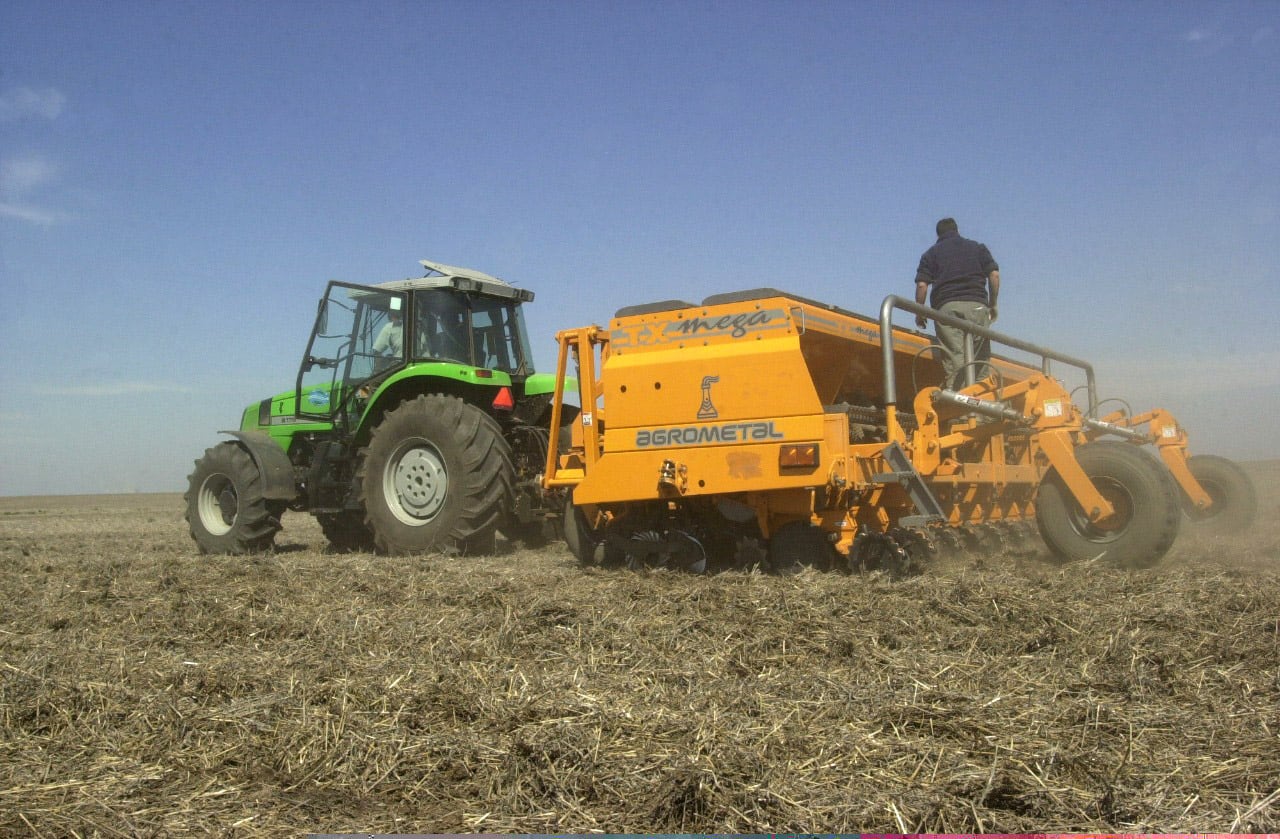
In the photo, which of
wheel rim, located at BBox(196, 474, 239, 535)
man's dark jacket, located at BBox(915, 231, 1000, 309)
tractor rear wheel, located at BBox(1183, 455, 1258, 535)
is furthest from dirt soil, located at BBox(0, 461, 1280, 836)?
wheel rim, located at BBox(196, 474, 239, 535)

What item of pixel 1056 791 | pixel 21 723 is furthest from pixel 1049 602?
pixel 21 723

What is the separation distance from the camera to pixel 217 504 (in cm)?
938

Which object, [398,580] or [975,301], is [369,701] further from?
[975,301]

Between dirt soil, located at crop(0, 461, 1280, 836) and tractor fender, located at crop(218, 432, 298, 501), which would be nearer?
dirt soil, located at crop(0, 461, 1280, 836)

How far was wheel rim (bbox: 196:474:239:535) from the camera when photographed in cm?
923

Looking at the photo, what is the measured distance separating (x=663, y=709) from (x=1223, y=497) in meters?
7.26

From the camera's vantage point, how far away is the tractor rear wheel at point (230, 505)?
8.79 meters

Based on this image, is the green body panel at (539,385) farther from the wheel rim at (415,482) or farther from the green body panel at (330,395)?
the wheel rim at (415,482)

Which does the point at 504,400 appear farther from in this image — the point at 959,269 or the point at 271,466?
the point at 959,269

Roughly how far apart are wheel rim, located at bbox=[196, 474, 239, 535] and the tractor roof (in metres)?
2.40

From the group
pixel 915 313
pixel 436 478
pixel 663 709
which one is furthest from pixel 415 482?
pixel 663 709

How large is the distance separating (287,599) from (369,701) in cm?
243

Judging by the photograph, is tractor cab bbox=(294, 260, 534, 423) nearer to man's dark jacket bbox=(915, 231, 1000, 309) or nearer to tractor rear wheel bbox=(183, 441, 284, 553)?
tractor rear wheel bbox=(183, 441, 284, 553)

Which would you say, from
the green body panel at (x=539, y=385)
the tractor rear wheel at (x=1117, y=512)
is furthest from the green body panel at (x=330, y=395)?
the tractor rear wheel at (x=1117, y=512)
